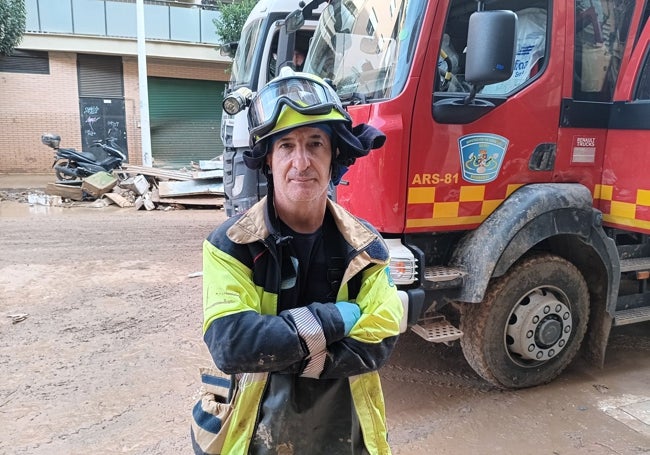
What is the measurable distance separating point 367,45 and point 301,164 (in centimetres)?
222

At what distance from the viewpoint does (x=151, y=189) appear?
1144 centimetres

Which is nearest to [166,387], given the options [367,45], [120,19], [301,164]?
[301,164]

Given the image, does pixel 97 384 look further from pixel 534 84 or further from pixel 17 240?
pixel 17 240

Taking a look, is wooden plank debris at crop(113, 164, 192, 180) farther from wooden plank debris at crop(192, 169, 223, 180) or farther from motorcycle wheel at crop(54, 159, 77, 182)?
motorcycle wheel at crop(54, 159, 77, 182)

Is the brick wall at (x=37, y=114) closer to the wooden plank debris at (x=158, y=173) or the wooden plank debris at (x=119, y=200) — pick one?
the wooden plank debris at (x=158, y=173)

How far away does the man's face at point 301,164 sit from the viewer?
1.58 m

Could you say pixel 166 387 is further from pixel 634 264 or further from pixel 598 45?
pixel 598 45

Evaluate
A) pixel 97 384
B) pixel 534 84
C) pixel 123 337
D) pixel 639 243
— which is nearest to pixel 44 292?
pixel 123 337

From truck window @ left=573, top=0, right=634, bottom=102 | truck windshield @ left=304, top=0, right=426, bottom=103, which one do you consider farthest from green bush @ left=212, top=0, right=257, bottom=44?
truck window @ left=573, top=0, right=634, bottom=102

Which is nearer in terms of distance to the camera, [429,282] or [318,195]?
[318,195]

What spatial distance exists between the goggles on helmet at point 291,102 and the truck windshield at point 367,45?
159cm

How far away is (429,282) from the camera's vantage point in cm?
320

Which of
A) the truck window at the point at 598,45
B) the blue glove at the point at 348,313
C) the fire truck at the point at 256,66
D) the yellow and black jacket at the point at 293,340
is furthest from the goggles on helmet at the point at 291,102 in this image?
the fire truck at the point at 256,66

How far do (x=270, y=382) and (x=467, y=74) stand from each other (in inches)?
85.0
